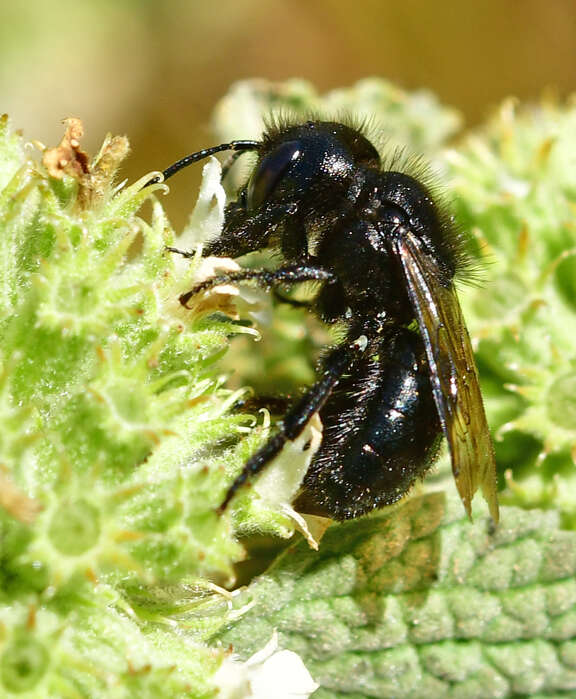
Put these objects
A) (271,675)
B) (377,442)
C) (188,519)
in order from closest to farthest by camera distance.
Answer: (188,519)
(271,675)
(377,442)

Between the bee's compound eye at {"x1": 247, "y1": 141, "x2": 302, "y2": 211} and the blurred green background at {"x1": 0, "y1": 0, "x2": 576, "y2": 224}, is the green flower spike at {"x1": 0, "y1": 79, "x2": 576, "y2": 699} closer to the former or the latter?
the bee's compound eye at {"x1": 247, "y1": 141, "x2": 302, "y2": 211}

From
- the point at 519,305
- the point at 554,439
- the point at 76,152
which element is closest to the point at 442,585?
the point at 554,439

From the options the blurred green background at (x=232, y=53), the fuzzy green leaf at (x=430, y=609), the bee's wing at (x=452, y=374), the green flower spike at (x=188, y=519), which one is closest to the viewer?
the green flower spike at (x=188, y=519)

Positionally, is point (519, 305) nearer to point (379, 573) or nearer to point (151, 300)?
point (379, 573)

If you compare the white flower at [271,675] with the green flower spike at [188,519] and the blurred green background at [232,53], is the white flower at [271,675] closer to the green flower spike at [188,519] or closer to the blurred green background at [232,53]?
the green flower spike at [188,519]

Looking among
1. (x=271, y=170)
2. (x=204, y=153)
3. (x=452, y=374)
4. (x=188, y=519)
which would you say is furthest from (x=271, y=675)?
(x=204, y=153)

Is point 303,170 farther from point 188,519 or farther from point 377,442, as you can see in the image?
point 188,519

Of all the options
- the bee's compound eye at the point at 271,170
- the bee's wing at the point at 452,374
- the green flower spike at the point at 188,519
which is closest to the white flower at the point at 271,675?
the green flower spike at the point at 188,519
